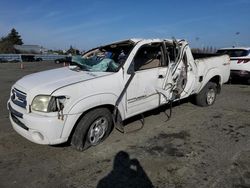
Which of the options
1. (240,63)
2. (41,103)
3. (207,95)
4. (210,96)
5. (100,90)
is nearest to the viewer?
(41,103)

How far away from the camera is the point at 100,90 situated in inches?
169

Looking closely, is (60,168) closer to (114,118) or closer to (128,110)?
(114,118)

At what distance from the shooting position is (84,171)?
3.77m

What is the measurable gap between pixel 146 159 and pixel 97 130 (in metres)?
0.98

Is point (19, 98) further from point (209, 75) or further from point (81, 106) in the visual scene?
point (209, 75)

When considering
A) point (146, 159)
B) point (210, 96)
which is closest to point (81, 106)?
point (146, 159)

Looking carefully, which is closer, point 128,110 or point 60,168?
point 60,168

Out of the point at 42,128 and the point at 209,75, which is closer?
the point at 42,128

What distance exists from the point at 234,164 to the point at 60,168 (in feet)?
8.44

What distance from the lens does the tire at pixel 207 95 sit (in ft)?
23.0

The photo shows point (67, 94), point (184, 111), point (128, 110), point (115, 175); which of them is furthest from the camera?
point (184, 111)

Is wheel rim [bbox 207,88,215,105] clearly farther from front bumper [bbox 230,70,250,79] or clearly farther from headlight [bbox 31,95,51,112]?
headlight [bbox 31,95,51,112]

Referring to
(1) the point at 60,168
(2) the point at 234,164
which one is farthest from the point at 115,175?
(2) the point at 234,164

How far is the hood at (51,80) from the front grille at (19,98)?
82 mm
